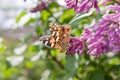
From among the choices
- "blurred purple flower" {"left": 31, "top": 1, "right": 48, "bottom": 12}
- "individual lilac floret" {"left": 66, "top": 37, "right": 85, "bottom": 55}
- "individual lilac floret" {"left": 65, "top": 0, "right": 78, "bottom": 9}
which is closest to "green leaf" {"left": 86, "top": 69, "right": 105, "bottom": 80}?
"blurred purple flower" {"left": 31, "top": 1, "right": 48, "bottom": 12}

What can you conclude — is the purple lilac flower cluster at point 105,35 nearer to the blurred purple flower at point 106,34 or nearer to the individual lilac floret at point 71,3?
the blurred purple flower at point 106,34

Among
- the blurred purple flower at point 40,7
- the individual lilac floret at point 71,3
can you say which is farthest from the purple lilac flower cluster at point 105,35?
the blurred purple flower at point 40,7

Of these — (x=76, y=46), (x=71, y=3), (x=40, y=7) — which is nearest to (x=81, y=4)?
(x=71, y=3)

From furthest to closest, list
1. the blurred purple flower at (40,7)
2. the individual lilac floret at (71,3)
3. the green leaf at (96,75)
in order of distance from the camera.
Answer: the green leaf at (96,75) < the blurred purple flower at (40,7) < the individual lilac floret at (71,3)

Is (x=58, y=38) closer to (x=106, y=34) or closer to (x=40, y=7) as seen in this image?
(x=106, y=34)

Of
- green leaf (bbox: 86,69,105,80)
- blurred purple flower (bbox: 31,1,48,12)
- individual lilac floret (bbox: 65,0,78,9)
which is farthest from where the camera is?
green leaf (bbox: 86,69,105,80)

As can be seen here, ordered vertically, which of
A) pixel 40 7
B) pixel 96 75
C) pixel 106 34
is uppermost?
pixel 40 7

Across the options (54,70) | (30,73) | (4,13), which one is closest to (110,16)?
(54,70)

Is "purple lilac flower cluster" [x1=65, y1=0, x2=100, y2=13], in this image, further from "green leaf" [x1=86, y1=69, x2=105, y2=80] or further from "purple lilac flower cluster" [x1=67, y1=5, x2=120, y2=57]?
"green leaf" [x1=86, y1=69, x2=105, y2=80]
